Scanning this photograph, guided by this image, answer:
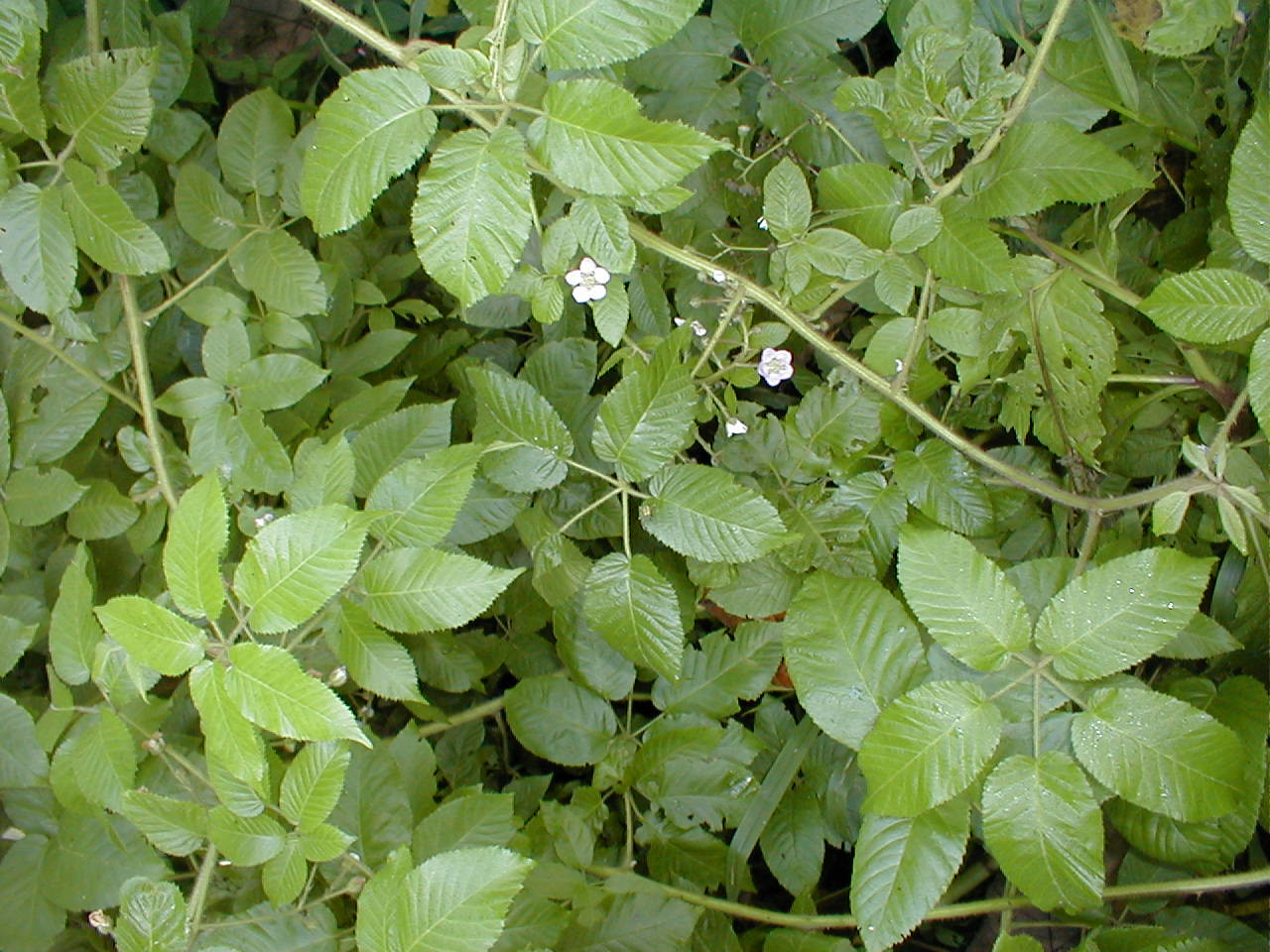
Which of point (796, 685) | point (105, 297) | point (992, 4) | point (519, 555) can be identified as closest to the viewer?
point (796, 685)

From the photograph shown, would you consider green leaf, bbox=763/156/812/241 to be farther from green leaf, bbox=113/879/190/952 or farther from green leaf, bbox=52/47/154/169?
green leaf, bbox=113/879/190/952

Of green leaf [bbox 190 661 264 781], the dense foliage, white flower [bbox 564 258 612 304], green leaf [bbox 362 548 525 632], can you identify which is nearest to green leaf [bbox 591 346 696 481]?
the dense foliage

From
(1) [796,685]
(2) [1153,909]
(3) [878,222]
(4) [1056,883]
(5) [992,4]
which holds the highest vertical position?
(5) [992,4]

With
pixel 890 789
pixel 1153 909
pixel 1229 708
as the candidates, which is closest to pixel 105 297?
pixel 890 789

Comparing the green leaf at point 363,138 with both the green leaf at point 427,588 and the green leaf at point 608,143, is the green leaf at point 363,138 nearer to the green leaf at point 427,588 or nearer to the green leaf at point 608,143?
the green leaf at point 608,143

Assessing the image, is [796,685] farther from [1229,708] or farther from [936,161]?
[936,161]

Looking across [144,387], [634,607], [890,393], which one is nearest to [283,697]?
[634,607]
